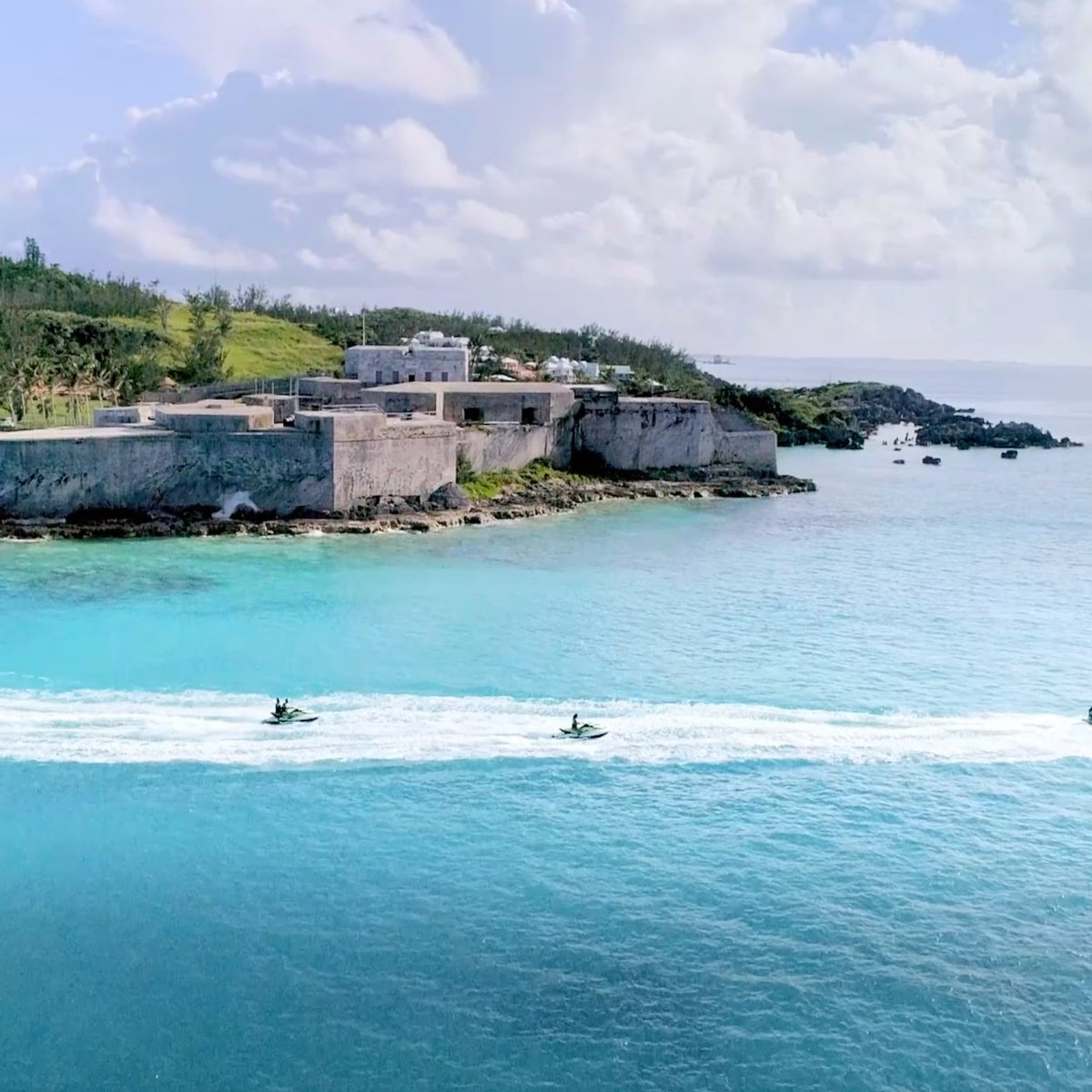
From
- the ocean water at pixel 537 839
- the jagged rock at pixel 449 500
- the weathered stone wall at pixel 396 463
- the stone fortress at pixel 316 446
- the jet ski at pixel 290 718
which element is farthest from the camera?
the jagged rock at pixel 449 500

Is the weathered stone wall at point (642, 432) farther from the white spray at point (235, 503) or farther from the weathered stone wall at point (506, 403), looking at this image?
the white spray at point (235, 503)

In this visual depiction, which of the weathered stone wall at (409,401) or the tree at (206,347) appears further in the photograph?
the tree at (206,347)

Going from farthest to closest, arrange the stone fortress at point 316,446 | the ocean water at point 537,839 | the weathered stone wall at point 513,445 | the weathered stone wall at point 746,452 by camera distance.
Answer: the weathered stone wall at point 746,452 < the weathered stone wall at point 513,445 < the stone fortress at point 316,446 < the ocean water at point 537,839

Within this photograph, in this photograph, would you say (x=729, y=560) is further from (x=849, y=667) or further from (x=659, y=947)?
(x=659, y=947)

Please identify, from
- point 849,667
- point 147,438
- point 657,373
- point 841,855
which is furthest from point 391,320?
point 841,855

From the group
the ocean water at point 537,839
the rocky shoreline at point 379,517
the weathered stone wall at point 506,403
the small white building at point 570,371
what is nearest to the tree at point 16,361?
the rocky shoreline at point 379,517

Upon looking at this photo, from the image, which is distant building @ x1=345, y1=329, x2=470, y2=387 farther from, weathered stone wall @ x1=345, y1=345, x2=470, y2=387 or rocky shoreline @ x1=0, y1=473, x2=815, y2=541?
rocky shoreline @ x1=0, y1=473, x2=815, y2=541

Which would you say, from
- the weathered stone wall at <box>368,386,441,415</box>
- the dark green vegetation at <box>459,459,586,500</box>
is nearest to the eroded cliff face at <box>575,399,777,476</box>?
the dark green vegetation at <box>459,459,586,500</box>

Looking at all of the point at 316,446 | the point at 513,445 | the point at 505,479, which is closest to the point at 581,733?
the point at 316,446
